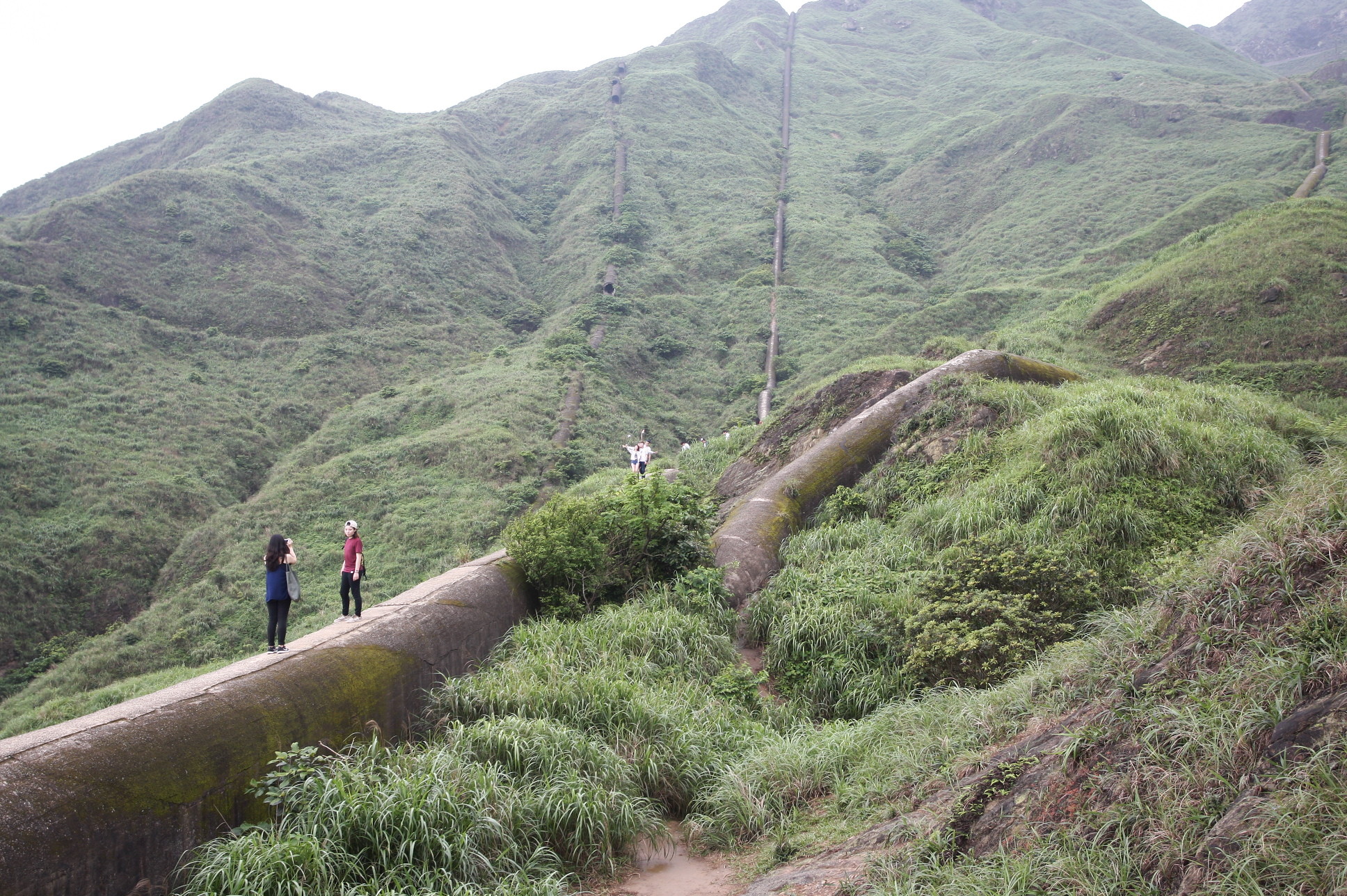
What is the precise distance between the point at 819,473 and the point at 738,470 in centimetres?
346

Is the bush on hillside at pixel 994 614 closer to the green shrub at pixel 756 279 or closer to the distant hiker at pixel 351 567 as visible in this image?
the distant hiker at pixel 351 567

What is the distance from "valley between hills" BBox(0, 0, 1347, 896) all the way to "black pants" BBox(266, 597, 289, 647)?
147 centimetres

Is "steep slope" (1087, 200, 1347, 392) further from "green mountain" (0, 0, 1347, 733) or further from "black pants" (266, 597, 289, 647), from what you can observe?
"black pants" (266, 597, 289, 647)

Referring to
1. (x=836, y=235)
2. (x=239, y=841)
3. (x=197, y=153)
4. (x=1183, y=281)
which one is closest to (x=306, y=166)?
(x=197, y=153)

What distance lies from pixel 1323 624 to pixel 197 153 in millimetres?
62635

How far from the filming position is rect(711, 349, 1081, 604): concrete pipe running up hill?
32.4 ft

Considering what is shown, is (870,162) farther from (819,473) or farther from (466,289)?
(819,473)

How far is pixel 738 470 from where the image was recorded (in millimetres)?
14859

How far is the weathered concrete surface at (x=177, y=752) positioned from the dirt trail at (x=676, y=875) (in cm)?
246

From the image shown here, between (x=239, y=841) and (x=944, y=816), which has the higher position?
(x=239, y=841)

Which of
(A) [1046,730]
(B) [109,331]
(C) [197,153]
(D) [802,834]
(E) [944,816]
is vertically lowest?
(D) [802,834]

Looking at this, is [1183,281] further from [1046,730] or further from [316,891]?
[316,891]

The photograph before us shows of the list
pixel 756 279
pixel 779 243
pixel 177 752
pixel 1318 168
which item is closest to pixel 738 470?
pixel 177 752

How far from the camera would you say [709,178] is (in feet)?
177
